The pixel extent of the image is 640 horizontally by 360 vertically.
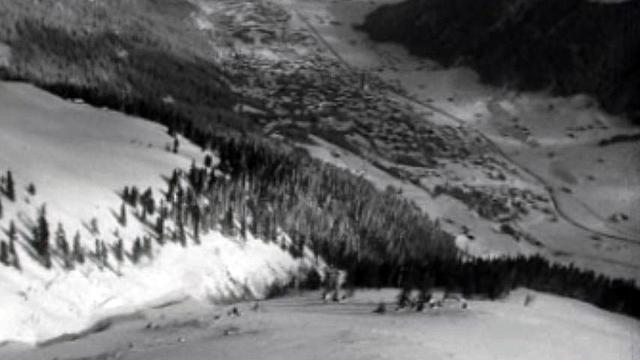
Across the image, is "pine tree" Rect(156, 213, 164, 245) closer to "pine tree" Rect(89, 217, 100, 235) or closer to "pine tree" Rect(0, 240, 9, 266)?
"pine tree" Rect(89, 217, 100, 235)

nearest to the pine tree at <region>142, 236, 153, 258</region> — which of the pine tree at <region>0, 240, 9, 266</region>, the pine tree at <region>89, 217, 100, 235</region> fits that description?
the pine tree at <region>89, 217, 100, 235</region>

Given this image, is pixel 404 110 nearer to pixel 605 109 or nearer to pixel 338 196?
pixel 605 109

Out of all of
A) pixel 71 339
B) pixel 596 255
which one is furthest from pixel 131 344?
pixel 596 255

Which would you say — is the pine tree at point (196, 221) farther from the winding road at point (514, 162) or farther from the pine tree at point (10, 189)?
the winding road at point (514, 162)

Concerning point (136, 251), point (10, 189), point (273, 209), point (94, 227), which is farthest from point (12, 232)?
point (273, 209)

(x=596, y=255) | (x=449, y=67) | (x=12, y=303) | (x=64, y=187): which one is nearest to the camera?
(x=12, y=303)
